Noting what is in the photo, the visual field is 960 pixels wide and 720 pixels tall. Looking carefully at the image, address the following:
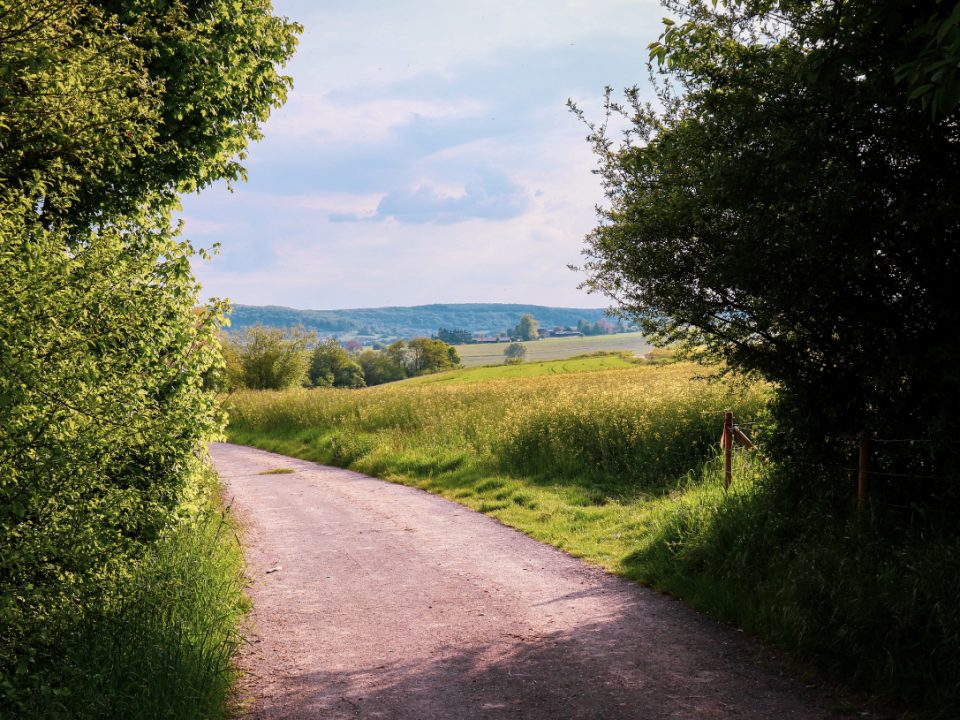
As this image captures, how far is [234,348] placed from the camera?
188 ft

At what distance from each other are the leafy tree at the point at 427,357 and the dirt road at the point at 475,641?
102804mm

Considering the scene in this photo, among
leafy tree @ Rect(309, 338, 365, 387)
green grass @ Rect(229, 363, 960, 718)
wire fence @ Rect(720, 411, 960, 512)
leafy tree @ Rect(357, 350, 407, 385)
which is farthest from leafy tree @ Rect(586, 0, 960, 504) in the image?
leafy tree @ Rect(357, 350, 407, 385)

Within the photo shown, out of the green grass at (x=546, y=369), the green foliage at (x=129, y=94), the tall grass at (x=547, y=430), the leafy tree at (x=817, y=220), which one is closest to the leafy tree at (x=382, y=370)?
the green grass at (x=546, y=369)

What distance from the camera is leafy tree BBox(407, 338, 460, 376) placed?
116 m

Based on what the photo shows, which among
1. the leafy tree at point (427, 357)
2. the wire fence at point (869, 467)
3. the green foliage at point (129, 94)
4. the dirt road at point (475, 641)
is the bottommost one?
the dirt road at point (475, 641)

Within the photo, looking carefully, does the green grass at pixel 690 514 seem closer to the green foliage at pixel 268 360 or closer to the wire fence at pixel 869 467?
the wire fence at pixel 869 467

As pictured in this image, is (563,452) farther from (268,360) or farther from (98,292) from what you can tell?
(268,360)

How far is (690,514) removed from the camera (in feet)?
34.8

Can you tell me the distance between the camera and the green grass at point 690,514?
6621mm

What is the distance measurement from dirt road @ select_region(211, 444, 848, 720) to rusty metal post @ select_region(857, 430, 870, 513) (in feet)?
6.83

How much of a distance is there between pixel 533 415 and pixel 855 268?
43.9 feet

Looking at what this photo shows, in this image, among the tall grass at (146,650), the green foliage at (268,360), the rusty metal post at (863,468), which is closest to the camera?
the tall grass at (146,650)

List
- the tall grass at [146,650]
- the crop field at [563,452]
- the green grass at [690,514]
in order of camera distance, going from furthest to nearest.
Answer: the crop field at [563,452]
the green grass at [690,514]
the tall grass at [146,650]

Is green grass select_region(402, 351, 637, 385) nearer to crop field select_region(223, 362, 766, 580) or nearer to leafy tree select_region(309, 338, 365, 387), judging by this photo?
leafy tree select_region(309, 338, 365, 387)
